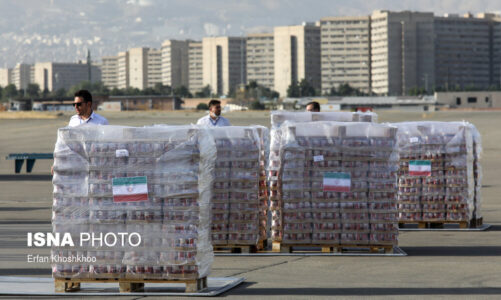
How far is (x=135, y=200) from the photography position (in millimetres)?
9375

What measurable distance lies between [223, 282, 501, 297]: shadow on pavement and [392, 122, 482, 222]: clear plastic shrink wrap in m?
5.88

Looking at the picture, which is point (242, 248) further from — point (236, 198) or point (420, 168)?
point (420, 168)

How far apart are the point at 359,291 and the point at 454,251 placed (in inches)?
149

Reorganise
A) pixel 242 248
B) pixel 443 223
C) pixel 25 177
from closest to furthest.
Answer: pixel 242 248, pixel 443 223, pixel 25 177

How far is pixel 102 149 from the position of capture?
376 inches

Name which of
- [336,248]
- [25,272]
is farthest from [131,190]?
[336,248]

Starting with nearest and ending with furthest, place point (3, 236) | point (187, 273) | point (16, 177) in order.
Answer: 1. point (187, 273)
2. point (3, 236)
3. point (16, 177)

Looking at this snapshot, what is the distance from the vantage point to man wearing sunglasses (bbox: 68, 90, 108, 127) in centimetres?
1152

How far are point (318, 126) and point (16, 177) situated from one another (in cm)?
1951

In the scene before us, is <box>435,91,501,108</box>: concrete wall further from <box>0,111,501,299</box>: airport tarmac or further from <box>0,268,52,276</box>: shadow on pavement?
<box>0,268,52,276</box>: shadow on pavement

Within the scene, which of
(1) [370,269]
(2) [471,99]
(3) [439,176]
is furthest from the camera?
(2) [471,99]

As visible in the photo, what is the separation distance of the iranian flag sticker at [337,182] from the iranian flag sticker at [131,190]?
3498 millimetres

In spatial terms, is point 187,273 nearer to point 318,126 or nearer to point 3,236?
point 318,126

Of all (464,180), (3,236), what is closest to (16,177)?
(3,236)
